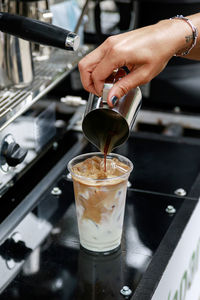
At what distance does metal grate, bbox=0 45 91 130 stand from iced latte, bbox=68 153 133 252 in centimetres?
21

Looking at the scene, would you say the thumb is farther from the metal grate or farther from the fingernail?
the metal grate

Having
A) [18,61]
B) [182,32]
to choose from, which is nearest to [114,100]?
[182,32]

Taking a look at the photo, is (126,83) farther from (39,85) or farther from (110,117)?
(39,85)

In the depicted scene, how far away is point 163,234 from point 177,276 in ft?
0.34

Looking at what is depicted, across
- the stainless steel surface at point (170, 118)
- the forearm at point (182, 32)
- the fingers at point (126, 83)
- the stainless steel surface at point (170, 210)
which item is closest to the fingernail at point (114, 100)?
the fingers at point (126, 83)

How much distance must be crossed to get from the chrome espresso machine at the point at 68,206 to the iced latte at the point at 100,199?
4 centimetres

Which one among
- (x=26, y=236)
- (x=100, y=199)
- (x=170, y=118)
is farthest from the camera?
(x=170, y=118)

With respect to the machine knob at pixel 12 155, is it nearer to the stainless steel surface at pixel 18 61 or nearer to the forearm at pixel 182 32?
the stainless steel surface at pixel 18 61

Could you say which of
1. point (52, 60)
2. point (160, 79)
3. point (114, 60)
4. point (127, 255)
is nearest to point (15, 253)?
point (127, 255)

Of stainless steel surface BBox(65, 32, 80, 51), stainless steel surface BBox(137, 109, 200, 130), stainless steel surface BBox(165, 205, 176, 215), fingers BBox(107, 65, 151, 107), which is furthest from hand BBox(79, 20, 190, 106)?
stainless steel surface BBox(137, 109, 200, 130)

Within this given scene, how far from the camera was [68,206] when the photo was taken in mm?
1194

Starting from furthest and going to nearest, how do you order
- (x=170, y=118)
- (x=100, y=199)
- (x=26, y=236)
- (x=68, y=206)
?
(x=170, y=118)
(x=68, y=206)
(x=26, y=236)
(x=100, y=199)

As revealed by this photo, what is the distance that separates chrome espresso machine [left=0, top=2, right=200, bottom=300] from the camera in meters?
0.94

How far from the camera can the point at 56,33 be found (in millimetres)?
977
